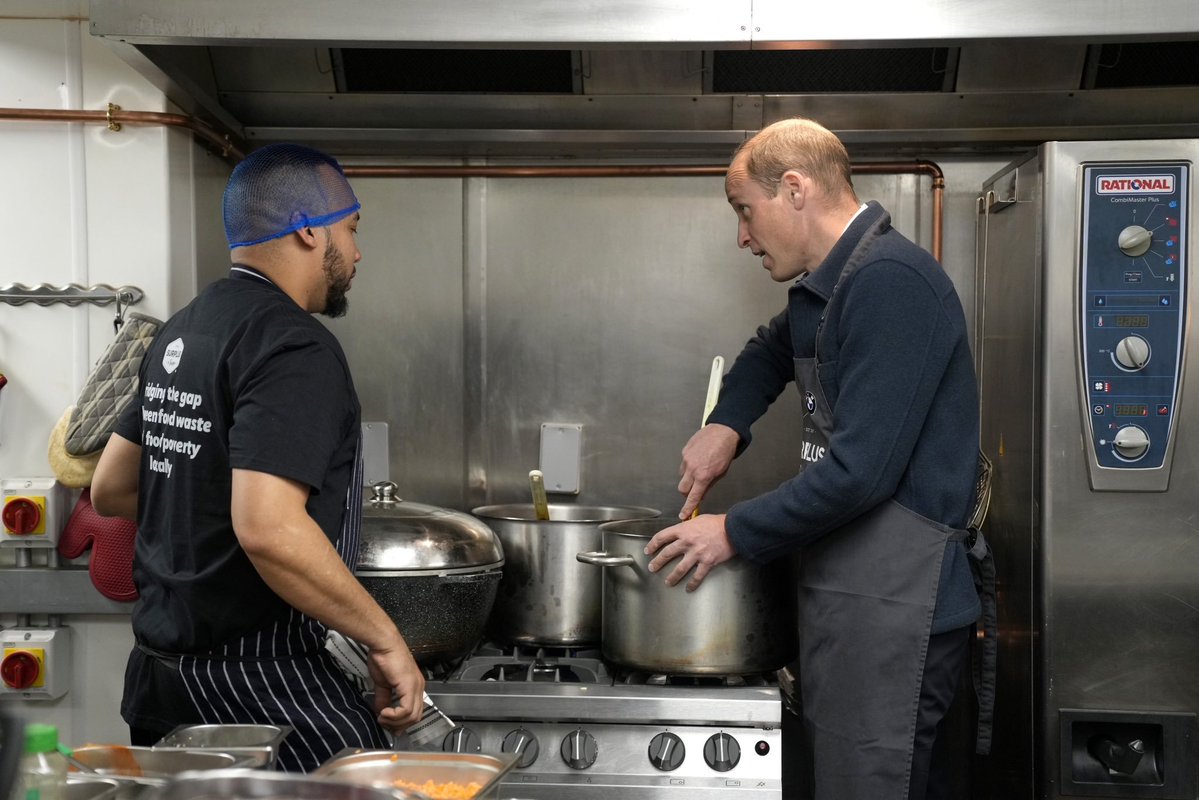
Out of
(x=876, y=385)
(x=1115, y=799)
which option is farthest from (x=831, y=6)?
(x=1115, y=799)

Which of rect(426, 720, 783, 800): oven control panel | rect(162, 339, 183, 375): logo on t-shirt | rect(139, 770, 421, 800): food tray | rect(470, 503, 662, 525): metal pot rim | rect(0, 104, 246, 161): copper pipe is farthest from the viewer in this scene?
rect(470, 503, 662, 525): metal pot rim

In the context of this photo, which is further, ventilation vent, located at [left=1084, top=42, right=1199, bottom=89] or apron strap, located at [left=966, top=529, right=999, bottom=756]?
ventilation vent, located at [left=1084, top=42, right=1199, bottom=89]

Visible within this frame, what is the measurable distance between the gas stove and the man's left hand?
20 cm

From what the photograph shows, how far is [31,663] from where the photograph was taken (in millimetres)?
2111

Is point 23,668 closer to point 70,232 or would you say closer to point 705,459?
point 70,232

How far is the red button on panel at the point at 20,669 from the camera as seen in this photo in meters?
2.10

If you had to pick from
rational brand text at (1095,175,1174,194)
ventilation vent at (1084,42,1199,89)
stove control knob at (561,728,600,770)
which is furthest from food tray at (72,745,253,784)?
ventilation vent at (1084,42,1199,89)

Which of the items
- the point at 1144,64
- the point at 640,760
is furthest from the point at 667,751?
the point at 1144,64

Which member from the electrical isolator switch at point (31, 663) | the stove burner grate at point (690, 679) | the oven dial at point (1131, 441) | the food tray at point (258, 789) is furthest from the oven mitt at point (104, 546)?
the oven dial at point (1131, 441)

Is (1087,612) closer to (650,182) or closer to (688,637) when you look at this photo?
(688,637)

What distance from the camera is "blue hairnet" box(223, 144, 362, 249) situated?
5.03 feet

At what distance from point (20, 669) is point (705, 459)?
136 cm

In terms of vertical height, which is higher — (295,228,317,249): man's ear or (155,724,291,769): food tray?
(295,228,317,249): man's ear

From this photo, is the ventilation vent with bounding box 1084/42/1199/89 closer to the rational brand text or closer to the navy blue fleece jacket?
the rational brand text
